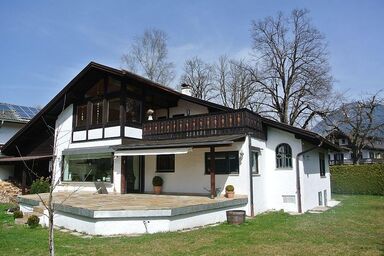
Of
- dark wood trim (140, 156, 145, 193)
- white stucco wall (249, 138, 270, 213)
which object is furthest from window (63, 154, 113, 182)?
white stucco wall (249, 138, 270, 213)

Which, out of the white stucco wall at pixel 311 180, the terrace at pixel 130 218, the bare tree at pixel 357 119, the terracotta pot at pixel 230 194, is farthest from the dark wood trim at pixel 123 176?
the bare tree at pixel 357 119

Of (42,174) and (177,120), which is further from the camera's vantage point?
(42,174)

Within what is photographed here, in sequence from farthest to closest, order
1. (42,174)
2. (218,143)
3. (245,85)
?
(245,85), (42,174), (218,143)

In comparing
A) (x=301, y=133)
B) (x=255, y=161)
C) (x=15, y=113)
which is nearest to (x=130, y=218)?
(x=255, y=161)

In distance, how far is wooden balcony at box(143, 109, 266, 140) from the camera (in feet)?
52.4

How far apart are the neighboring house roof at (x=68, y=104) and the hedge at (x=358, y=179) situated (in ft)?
30.8

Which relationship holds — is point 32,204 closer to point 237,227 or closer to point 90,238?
point 90,238

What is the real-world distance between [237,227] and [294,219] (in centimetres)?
345

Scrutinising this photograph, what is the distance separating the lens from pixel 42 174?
25422 millimetres

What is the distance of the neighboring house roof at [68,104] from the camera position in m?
17.1

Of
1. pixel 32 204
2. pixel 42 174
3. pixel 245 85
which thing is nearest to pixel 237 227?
pixel 32 204

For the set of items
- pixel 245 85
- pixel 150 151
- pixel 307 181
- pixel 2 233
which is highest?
pixel 245 85

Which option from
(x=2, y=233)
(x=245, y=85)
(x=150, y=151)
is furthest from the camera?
(x=245, y=85)

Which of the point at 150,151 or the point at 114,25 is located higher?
the point at 114,25
